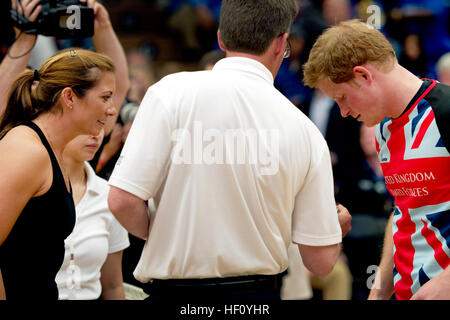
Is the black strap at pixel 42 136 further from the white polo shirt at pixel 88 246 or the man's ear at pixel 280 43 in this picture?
the man's ear at pixel 280 43

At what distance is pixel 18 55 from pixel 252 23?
1240mm

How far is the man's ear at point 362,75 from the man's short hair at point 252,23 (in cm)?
30

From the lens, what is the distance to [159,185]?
2102mm

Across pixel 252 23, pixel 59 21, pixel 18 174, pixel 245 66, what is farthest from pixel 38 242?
pixel 59 21

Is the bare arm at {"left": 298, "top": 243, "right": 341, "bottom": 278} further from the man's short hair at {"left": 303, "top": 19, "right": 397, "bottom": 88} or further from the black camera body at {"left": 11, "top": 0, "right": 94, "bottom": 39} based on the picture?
the black camera body at {"left": 11, "top": 0, "right": 94, "bottom": 39}

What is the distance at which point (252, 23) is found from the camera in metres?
2.12

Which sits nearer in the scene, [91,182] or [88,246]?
[88,246]

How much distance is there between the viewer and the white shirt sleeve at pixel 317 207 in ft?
7.07

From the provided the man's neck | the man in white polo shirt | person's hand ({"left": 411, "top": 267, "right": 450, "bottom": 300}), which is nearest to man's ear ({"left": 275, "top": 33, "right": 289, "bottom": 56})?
the man in white polo shirt

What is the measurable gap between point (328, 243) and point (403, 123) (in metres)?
0.49

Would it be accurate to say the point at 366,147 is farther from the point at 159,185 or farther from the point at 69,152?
the point at 159,185

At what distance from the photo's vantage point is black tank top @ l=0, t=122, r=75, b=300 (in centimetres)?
216

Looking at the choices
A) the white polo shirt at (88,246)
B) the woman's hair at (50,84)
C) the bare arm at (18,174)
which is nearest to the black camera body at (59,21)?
the woman's hair at (50,84)

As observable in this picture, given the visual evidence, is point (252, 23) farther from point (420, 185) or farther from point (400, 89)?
point (420, 185)
